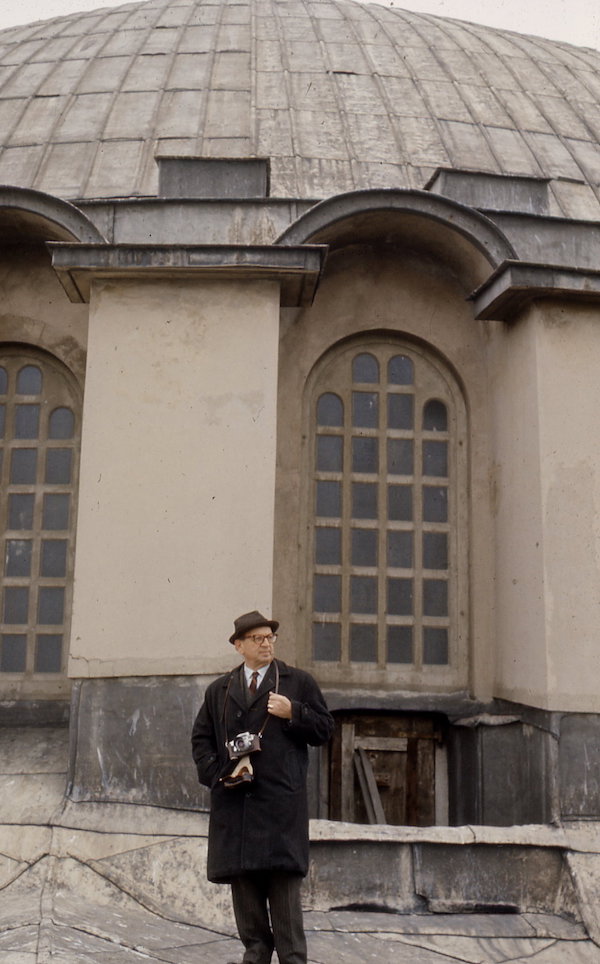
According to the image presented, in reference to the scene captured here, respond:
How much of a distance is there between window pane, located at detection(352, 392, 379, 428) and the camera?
4.40 metres

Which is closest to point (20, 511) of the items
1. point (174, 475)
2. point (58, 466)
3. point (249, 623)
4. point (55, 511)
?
point (55, 511)

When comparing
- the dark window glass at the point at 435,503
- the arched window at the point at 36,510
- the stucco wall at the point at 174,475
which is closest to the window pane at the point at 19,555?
the arched window at the point at 36,510

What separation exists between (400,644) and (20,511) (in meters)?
3.52

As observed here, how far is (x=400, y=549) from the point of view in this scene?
8.45 metres

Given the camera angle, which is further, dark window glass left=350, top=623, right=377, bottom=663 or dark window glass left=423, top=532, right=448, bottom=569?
dark window glass left=423, top=532, right=448, bottom=569

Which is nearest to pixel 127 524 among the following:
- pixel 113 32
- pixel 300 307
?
pixel 300 307

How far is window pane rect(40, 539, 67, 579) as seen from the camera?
852 centimetres

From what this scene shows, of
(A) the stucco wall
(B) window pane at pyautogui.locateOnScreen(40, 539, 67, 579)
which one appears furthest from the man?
(B) window pane at pyautogui.locateOnScreen(40, 539, 67, 579)

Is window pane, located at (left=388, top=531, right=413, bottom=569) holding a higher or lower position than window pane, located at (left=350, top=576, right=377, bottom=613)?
higher

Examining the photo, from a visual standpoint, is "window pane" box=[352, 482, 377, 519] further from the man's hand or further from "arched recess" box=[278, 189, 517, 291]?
the man's hand

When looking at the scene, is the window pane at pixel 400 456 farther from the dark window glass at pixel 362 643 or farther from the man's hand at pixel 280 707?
the man's hand at pixel 280 707

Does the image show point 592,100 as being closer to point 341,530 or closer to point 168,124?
point 168,124

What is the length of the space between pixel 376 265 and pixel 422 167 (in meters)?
2.05

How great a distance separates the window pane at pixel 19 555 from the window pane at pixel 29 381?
1351 mm
